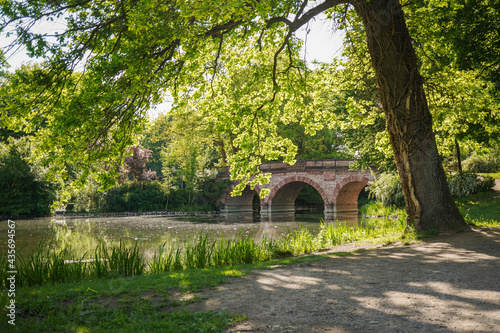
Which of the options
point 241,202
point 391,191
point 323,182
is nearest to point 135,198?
point 241,202

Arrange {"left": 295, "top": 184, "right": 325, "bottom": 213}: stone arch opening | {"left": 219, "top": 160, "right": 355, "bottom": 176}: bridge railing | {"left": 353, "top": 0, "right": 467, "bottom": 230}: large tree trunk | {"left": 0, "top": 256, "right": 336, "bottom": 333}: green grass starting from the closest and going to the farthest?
{"left": 0, "top": 256, "right": 336, "bottom": 333}: green grass < {"left": 353, "top": 0, "right": 467, "bottom": 230}: large tree trunk < {"left": 219, "top": 160, "right": 355, "bottom": 176}: bridge railing < {"left": 295, "top": 184, "right": 325, "bottom": 213}: stone arch opening

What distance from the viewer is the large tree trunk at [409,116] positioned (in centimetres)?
691

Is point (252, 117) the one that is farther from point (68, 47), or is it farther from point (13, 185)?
point (13, 185)

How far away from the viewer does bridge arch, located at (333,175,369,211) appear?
2527 cm

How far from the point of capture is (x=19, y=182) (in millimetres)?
23406

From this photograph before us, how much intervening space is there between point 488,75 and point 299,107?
157 inches

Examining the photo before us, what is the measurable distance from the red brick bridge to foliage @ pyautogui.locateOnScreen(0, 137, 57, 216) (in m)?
14.0

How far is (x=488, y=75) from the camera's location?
336 inches

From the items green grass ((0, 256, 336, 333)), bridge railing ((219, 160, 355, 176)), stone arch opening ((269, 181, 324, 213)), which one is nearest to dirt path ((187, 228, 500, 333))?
green grass ((0, 256, 336, 333))

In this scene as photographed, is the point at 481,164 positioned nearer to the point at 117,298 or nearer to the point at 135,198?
the point at 117,298

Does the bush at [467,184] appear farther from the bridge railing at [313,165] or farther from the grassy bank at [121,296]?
the bridge railing at [313,165]

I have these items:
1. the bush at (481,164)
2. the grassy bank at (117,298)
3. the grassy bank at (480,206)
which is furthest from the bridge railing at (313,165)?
the grassy bank at (117,298)

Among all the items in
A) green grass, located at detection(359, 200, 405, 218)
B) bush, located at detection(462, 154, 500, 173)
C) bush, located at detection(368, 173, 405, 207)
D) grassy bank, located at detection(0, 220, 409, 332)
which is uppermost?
bush, located at detection(462, 154, 500, 173)

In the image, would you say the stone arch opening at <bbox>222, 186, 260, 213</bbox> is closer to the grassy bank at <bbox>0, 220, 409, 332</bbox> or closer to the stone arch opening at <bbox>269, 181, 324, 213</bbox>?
the stone arch opening at <bbox>269, 181, 324, 213</bbox>
